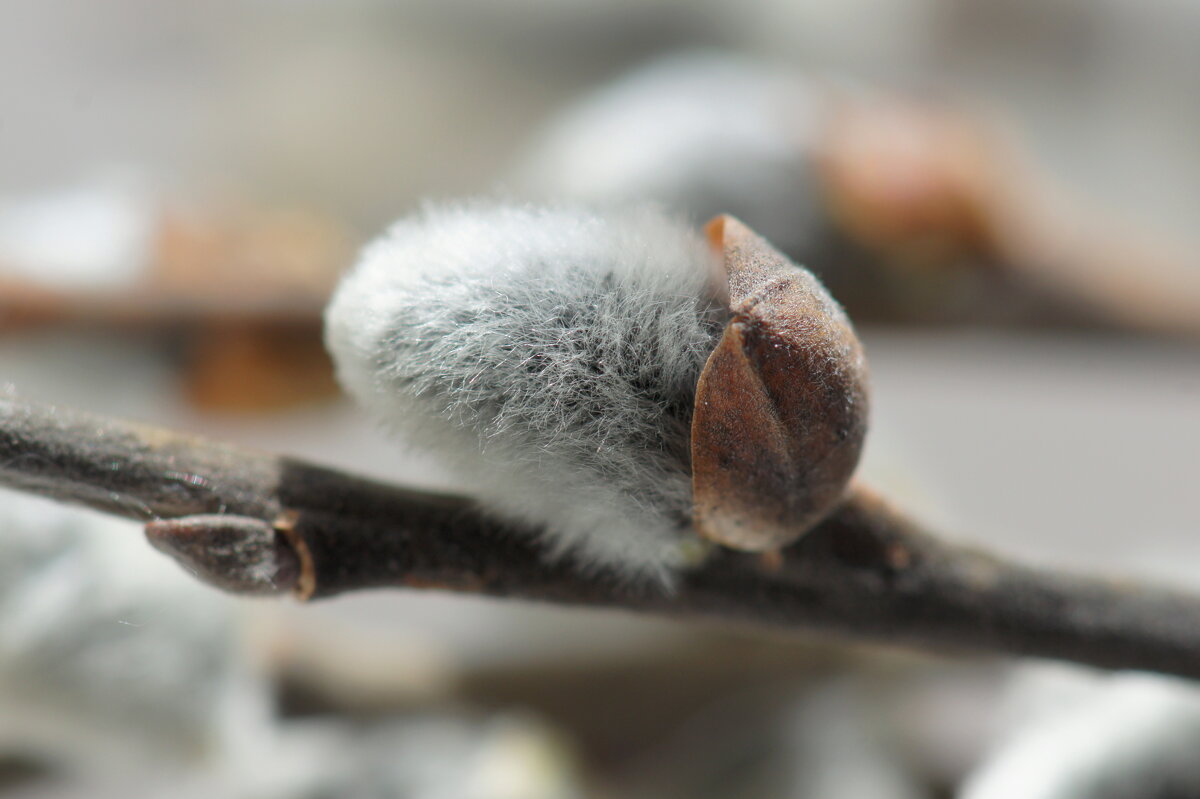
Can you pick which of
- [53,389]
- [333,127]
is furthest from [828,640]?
[333,127]

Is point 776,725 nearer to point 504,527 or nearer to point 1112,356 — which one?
point 504,527

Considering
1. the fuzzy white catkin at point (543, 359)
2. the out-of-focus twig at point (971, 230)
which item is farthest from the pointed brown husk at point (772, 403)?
the out-of-focus twig at point (971, 230)

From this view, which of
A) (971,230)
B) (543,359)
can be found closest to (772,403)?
(543,359)

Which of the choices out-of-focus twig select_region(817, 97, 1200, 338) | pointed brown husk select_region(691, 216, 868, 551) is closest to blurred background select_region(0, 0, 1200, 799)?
out-of-focus twig select_region(817, 97, 1200, 338)

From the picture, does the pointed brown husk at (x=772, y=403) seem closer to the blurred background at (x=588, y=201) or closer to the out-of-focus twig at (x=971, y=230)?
the blurred background at (x=588, y=201)

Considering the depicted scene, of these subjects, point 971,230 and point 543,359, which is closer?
point 543,359

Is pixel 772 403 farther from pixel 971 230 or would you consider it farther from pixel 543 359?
pixel 971 230
